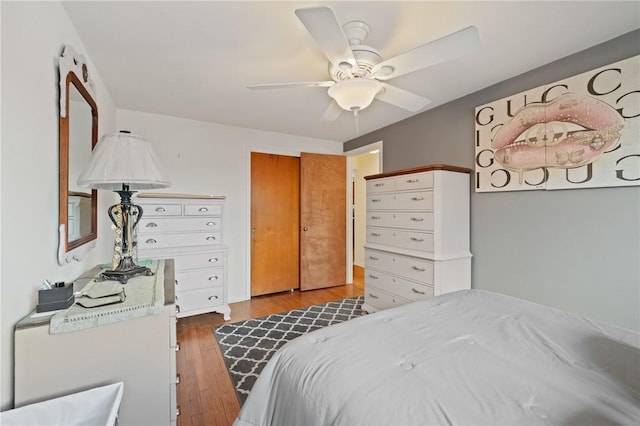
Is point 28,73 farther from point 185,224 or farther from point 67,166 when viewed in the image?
point 185,224

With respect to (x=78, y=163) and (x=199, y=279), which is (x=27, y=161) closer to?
(x=78, y=163)

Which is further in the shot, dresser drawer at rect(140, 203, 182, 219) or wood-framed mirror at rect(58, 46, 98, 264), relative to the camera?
dresser drawer at rect(140, 203, 182, 219)

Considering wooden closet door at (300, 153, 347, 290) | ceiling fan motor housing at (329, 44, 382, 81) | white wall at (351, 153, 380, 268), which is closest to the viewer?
ceiling fan motor housing at (329, 44, 382, 81)

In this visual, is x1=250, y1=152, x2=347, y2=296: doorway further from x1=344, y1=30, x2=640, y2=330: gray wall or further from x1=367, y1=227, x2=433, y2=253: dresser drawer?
x1=344, y1=30, x2=640, y2=330: gray wall

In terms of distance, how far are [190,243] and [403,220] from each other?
7.40ft

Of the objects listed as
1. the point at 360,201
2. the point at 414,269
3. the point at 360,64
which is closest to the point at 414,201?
the point at 414,269

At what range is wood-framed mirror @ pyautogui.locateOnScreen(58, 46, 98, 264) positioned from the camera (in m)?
1.31

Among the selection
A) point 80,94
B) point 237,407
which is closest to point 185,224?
point 80,94

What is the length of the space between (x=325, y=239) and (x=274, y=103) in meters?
2.17

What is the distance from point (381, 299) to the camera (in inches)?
115

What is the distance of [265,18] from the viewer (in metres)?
1.54

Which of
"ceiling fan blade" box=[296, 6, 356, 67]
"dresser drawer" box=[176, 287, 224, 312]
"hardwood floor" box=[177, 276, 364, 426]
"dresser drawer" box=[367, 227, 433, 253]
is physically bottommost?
"hardwood floor" box=[177, 276, 364, 426]

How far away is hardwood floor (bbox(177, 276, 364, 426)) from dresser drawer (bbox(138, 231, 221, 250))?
0.89 meters

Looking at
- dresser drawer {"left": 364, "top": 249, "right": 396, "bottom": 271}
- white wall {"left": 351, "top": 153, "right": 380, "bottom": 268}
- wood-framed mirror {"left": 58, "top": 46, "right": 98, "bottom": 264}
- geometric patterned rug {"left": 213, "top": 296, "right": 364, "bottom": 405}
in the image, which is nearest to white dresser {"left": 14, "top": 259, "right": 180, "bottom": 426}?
wood-framed mirror {"left": 58, "top": 46, "right": 98, "bottom": 264}
